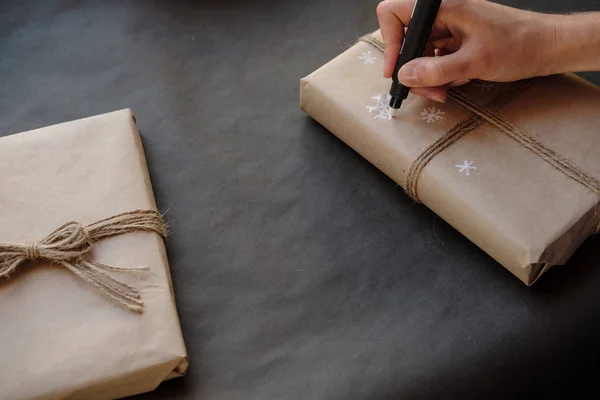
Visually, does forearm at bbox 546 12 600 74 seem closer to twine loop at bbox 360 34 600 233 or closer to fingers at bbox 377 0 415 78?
twine loop at bbox 360 34 600 233

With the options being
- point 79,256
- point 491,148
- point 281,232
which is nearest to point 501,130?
point 491,148

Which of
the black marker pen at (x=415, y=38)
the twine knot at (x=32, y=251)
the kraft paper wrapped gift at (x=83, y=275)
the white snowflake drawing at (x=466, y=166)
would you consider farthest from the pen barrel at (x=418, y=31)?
the twine knot at (x=32, y=251)

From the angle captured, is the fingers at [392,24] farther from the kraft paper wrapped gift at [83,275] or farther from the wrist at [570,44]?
the kraft paper wrapped gift at [83,275]

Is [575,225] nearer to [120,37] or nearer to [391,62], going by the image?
[391,62]

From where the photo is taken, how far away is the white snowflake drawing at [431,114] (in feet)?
2.47

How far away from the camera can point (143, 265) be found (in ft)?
2.12

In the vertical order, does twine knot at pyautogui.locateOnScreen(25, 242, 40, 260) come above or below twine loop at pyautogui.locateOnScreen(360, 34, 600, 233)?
below

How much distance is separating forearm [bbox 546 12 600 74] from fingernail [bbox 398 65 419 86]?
176 millimetres

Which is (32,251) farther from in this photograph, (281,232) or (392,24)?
(392,24)

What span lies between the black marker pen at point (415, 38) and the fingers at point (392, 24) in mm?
22

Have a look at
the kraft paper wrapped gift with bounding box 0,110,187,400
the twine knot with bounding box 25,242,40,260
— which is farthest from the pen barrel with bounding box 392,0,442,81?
the twine knot with bounding box 25,242,40,260

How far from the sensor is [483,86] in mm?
780

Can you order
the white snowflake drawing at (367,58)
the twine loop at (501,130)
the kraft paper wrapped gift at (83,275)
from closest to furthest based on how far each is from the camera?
the kraft paper wrapped gift at (83,275) → the twine loop at (501,130) → the white snowflake drawing at (367,58)

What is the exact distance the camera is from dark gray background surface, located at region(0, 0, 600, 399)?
635 millimetres
